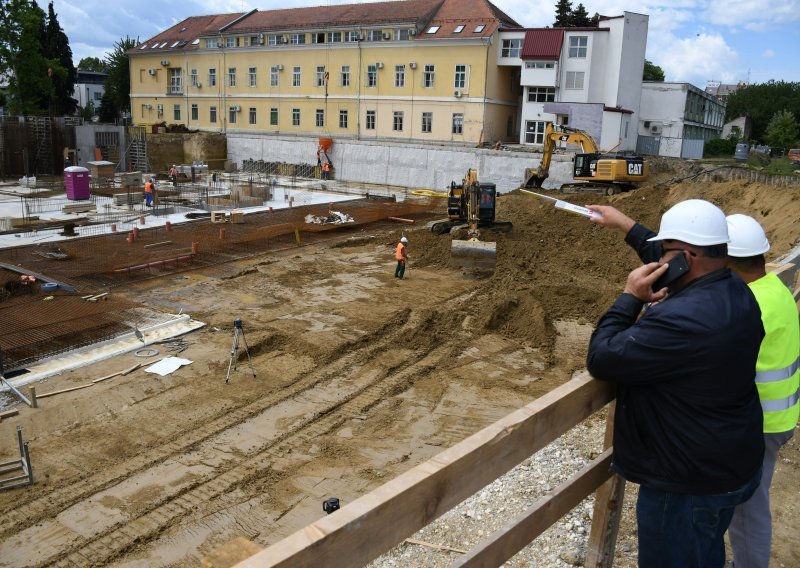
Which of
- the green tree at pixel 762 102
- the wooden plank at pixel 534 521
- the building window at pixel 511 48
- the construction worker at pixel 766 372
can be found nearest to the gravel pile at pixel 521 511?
the construction worker at pixel 766 372

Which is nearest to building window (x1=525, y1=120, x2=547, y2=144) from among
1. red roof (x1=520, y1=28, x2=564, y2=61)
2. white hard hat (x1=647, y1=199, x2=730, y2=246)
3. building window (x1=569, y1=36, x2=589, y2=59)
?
red roof (x1=520, y1=28, x2=564, y2=61)

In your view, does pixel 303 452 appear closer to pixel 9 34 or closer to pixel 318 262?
pixel 318 262

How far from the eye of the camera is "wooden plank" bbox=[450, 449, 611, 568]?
2.50 m

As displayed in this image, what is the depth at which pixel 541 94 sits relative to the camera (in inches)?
1622

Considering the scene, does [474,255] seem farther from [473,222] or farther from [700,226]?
→ [700,226]

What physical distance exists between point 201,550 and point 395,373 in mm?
5609

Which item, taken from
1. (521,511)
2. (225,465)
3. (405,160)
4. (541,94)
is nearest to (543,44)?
(541,94)

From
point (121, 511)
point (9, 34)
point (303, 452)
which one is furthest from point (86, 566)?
point (9, 34)

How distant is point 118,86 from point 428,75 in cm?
3949

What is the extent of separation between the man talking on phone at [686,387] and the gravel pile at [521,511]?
1.94 metres

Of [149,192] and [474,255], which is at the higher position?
[149,192]

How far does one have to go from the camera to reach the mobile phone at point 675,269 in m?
2.55

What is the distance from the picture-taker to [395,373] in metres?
12.1

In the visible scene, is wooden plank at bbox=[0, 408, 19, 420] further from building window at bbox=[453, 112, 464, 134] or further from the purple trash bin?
building window at bbox=[453, 112, 464, 134]
